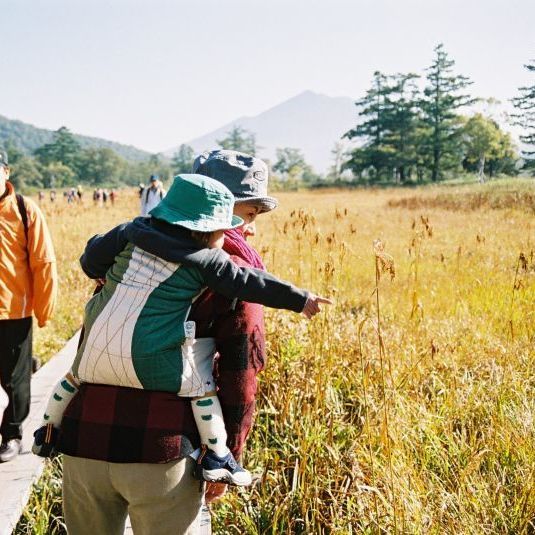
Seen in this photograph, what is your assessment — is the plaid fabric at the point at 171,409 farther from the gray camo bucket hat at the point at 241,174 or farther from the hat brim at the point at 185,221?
the gray camo bucket hat at the point at 241,174

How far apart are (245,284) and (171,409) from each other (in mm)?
379

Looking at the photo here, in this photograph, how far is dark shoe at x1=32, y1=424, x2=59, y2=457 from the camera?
1439 mm

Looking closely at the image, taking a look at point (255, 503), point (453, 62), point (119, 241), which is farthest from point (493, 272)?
point (453, 62)

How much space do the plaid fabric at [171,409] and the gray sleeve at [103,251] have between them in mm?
269

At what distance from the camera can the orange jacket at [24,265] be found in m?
2.74

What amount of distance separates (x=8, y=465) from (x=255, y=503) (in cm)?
140

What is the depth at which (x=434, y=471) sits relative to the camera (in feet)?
7.86

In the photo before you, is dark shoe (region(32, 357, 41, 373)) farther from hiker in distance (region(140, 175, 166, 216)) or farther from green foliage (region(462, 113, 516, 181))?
green foliage (region(462, 113, 516, 181))

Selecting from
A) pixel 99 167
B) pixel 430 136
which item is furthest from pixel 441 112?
pixel 99 167

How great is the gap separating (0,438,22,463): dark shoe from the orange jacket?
686 millimetres

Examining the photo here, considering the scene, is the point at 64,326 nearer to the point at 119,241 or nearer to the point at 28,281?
the point at 28,281

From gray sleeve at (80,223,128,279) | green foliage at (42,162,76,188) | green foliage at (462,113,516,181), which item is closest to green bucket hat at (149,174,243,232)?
gray sleeve at (80,223,128,279)

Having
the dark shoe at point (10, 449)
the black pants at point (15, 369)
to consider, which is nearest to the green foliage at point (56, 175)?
the black pants at point (15, 369)

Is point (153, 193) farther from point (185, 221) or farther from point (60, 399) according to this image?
point (185, 221)
